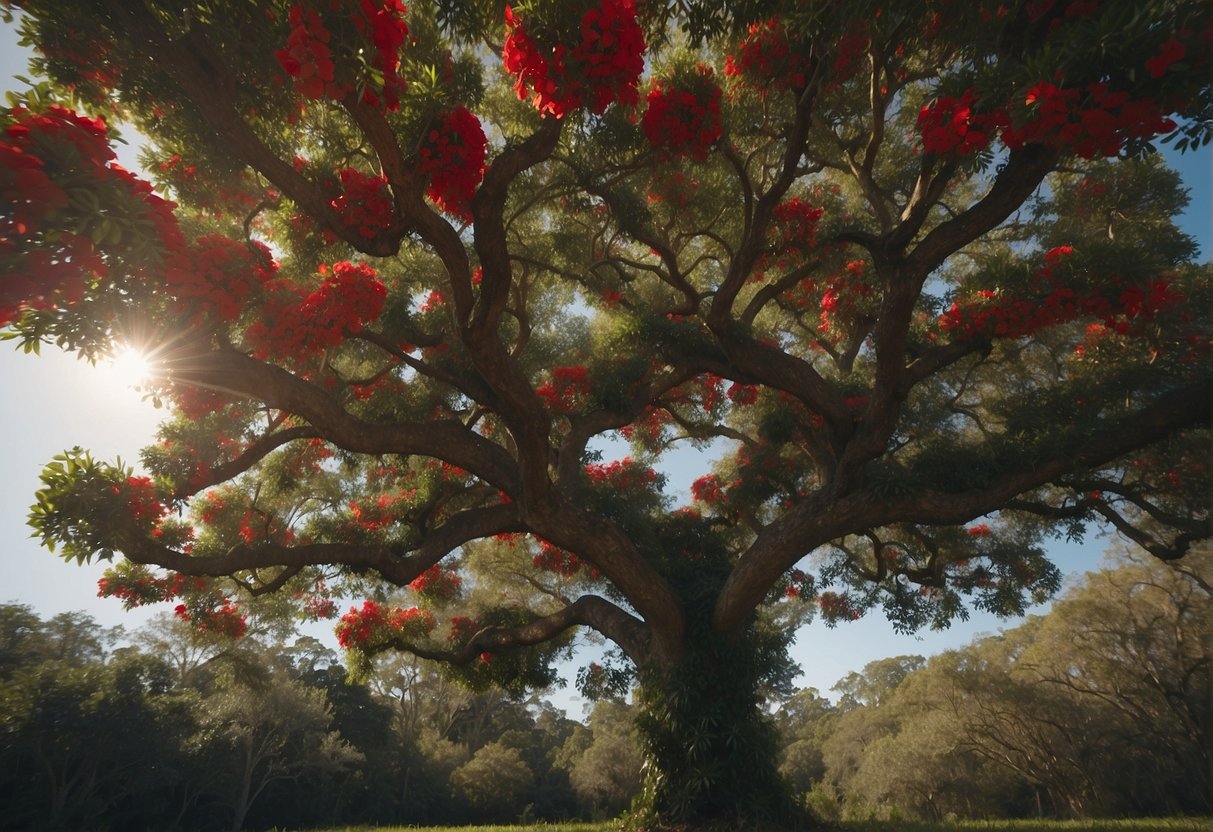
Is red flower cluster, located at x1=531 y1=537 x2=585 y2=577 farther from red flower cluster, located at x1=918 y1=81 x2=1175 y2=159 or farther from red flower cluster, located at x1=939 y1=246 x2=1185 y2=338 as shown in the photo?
red flower cluster, located at x1=918 y1=81 x2=1175 y2=159

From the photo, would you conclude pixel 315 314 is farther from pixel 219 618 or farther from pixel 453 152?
pixel 219 618

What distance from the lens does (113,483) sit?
6488mm

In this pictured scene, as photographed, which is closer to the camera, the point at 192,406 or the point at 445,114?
the point at 445,114

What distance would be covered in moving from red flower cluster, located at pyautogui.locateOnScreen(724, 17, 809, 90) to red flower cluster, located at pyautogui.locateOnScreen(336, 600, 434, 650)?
9.75 meters

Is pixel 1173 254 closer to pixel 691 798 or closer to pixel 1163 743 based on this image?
pixel 691 798

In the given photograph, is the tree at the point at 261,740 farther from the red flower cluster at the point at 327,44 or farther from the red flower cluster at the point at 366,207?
the red flower cluster at the point at 327,44

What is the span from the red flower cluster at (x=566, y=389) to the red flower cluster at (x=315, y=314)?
328 cm

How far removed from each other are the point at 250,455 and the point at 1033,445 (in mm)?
8764

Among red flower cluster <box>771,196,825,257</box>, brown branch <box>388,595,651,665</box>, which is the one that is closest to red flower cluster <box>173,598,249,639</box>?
brown branch <box>388,595,651,665</box>

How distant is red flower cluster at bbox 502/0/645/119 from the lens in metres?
4.41

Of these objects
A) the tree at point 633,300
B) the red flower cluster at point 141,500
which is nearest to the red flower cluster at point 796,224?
the tree at point 633,300

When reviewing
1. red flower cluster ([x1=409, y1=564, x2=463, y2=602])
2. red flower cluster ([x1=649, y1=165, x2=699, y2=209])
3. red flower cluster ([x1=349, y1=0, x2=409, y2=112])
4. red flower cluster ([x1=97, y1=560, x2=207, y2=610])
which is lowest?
red flower cluster ([x1=97, y1=560, x2=207, y2=610])

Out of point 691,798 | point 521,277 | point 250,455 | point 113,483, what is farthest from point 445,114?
point 691,798

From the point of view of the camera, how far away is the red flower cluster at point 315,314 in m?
7.10
